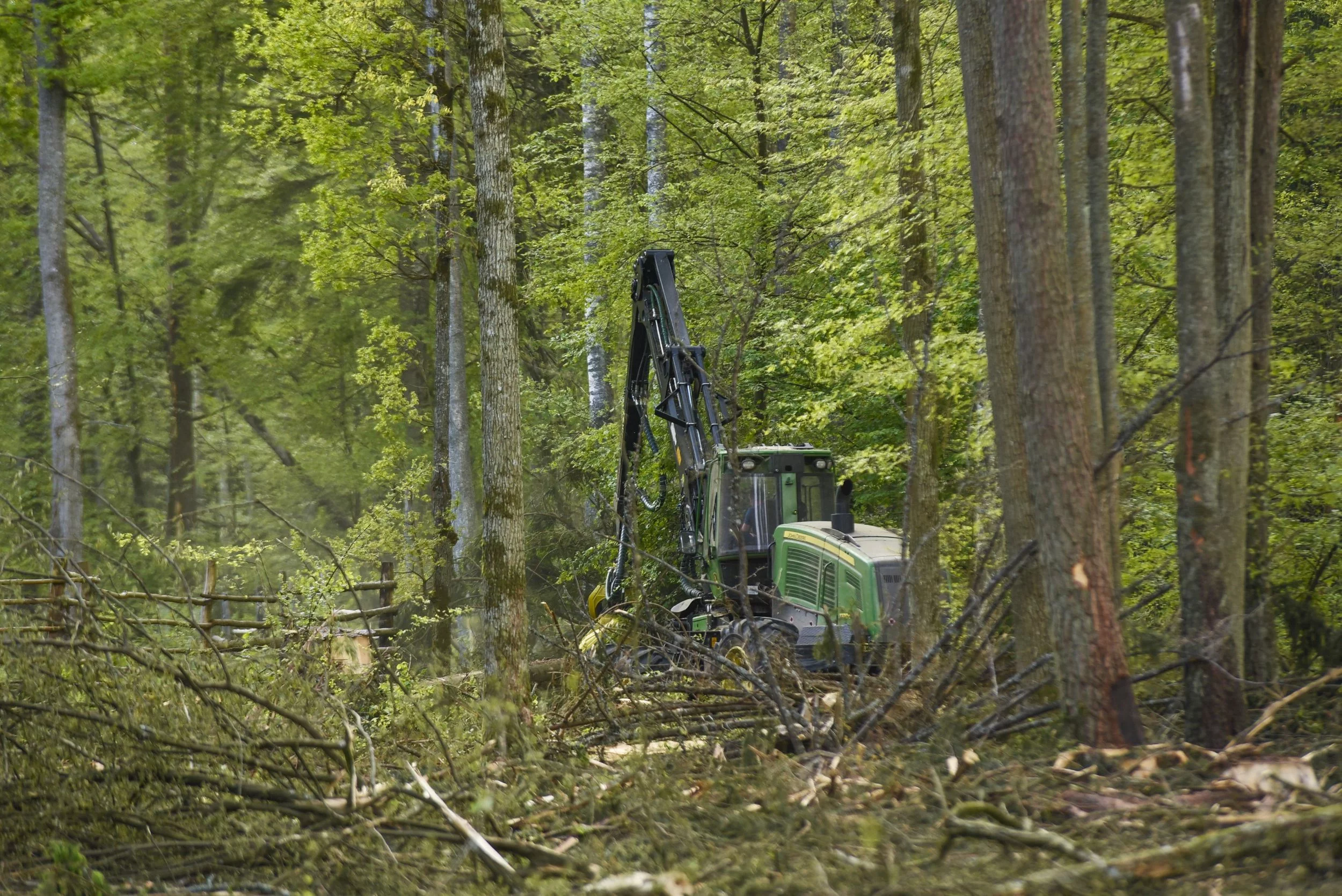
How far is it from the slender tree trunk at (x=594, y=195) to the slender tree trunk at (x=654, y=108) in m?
0.87

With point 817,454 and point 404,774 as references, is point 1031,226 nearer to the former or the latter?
point 404,774

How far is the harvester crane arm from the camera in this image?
11.6m

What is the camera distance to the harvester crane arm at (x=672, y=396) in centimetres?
1155

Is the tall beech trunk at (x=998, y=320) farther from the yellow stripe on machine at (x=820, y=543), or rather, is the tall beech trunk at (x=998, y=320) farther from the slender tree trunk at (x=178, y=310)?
the slender tree trunk at (x=178, y=310)

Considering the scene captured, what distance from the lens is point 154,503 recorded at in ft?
109

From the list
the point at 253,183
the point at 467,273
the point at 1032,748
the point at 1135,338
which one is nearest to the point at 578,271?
the point at 467,273

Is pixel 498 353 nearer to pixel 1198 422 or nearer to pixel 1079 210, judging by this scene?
pixel 1079 210

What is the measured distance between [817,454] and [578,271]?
24.2ft

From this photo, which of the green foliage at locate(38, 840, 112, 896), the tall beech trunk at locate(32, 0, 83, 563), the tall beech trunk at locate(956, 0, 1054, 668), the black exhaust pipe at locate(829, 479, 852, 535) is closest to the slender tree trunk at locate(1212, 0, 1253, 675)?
the tall beech trunk at locate(956, 0, 1054, 668)

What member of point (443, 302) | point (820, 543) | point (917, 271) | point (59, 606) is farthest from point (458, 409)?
point (59, 606)

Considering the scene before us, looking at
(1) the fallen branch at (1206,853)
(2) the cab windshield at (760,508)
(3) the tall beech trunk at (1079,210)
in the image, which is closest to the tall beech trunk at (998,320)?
(3) the tall beech trunk at (1079,210)

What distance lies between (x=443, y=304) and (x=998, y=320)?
13236 millimetres

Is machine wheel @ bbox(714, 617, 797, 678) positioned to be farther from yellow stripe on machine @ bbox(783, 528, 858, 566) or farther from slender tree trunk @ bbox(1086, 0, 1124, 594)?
slender tree trunk @ bbox(1086, 0, 1124, 594)

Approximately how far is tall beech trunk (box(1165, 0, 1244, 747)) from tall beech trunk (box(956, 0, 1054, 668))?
0.87 meters
